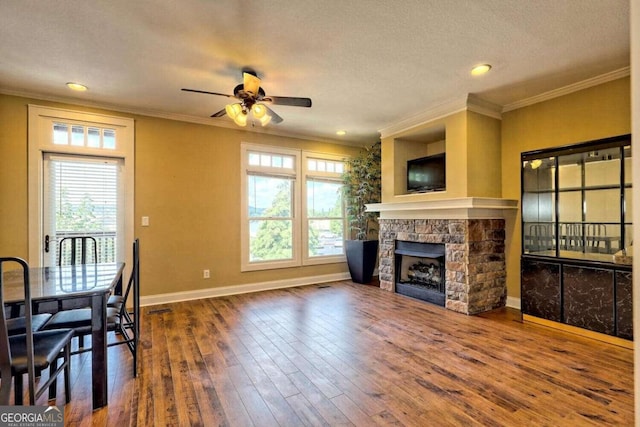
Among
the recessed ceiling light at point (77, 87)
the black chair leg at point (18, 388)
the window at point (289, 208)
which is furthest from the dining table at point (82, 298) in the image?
the window at point (289, 208)

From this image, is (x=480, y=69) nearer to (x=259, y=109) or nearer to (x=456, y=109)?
(x=456, y=109)

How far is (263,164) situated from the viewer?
16.8 ft

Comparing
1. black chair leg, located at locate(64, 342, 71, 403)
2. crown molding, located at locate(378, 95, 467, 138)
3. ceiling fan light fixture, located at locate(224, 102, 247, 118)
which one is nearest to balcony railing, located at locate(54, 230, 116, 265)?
black chair leg, located at locate(64, 342, 71, 403)

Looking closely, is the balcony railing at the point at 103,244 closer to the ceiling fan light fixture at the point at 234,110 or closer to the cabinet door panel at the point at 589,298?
the ceiling fan light fixture at the point at 234,110

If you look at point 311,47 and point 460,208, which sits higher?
point 311,47

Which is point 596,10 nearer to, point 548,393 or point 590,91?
point 590,91

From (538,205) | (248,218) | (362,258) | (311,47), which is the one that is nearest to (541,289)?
(538,205)

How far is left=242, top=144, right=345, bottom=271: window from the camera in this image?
5.04 meters

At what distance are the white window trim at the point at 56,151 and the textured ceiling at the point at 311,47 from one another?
221 millimetres

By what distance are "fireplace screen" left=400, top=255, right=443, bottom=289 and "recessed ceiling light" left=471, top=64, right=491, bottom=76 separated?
97.0 inches

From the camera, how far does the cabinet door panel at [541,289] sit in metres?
3.26

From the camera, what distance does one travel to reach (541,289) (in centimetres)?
338

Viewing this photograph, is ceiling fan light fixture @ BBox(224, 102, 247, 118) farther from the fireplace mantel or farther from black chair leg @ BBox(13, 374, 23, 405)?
the fireplace mantel

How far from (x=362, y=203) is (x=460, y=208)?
6.79 ft
